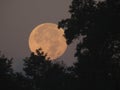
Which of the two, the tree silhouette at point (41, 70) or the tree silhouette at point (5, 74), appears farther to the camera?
the tree silhouette at point (41, 70)

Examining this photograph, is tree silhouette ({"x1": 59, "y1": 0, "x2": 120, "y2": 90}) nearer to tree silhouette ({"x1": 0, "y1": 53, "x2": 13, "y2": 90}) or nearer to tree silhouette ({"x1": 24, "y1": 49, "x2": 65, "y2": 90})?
tree silhouette ({"x1": 0, "y1": 53, "x2": 13, "y2": 90})

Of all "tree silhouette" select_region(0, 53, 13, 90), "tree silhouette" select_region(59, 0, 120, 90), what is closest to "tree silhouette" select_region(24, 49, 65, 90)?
"tree silhouette" select_region(0, 53, 13, 90)

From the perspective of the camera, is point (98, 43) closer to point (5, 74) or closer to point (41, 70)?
point (5, 74)

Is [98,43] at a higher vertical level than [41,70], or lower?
lower

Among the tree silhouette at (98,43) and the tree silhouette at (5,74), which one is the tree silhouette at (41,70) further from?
the tree silhouette at (98,43)

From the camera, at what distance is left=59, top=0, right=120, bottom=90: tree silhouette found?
180 feet

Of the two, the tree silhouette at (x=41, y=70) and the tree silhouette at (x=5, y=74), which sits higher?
the tree silhouette at (x=41, y=70)

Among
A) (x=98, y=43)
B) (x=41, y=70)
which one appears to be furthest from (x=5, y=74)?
(x=41, y=70)

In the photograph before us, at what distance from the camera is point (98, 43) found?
2190 inches

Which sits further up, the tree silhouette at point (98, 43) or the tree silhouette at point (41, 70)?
the tree silhouette at point (41, 70)

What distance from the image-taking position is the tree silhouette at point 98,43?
180ft

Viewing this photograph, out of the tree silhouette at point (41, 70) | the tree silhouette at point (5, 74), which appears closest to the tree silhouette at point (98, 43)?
the tree silhouette at point (5, 74)

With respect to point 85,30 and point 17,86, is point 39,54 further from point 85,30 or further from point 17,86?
point 85,30

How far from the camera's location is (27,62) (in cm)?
11038
